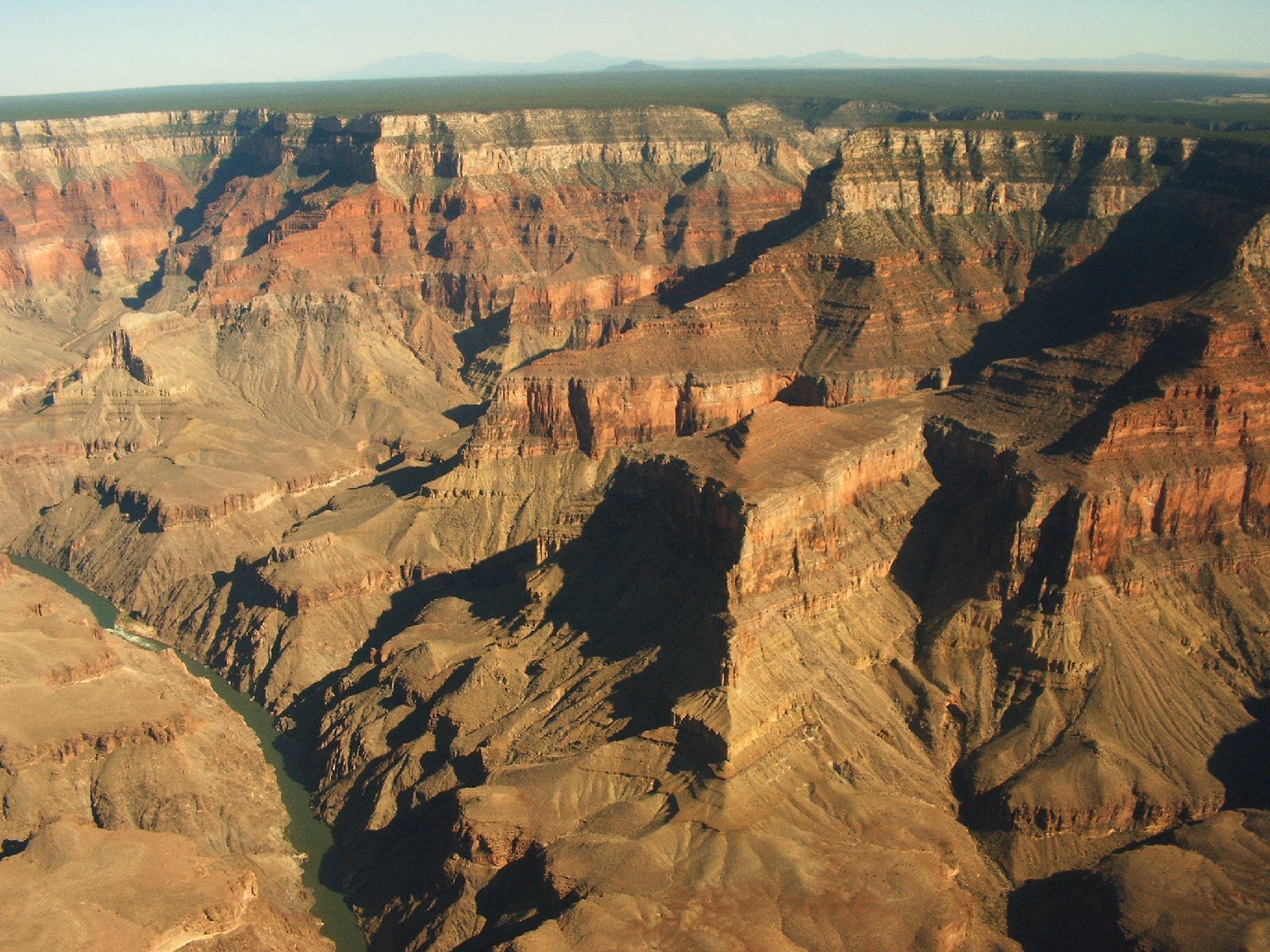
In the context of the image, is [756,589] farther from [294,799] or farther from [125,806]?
[125,806]

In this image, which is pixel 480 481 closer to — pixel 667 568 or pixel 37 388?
pixel 667 568

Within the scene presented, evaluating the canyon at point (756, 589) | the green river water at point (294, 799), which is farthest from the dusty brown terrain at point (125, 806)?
the green river water at point (294, 799)

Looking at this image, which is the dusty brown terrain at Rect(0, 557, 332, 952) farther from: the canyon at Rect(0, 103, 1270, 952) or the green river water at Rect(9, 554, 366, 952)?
the green river water at Rect(9, 554, 366, 952)

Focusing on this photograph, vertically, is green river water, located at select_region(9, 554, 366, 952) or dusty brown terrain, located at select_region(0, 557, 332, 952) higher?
dusty brown terrain, located at select_region(0, 557, 332, 952)

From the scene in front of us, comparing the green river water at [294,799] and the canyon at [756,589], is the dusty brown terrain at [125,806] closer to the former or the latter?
the canyon at [756,589]

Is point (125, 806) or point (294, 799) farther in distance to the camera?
point (294, 799)

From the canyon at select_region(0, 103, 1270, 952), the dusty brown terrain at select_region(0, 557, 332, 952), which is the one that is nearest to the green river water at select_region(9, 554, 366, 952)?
the dusty brown terrain at select_region(0, 557, 332, 952)

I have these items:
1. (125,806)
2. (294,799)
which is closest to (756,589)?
(294,799)
